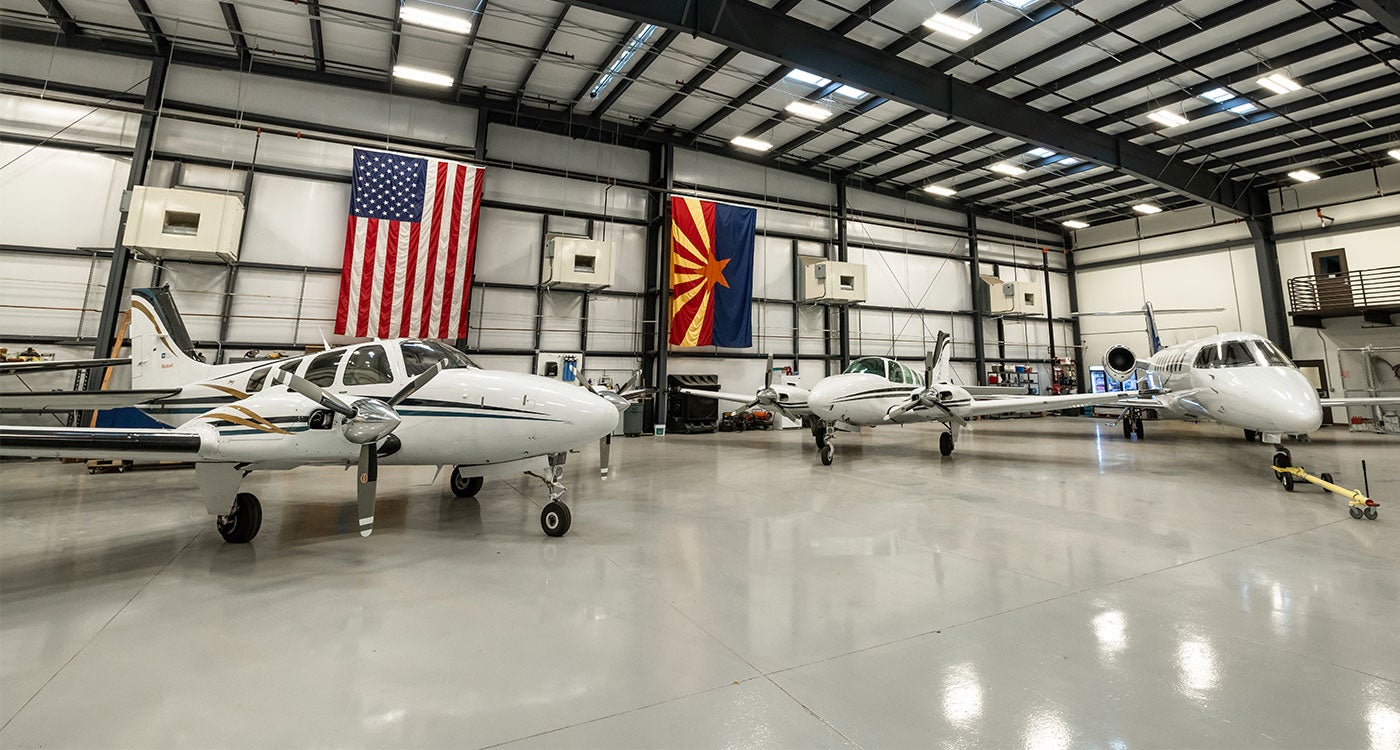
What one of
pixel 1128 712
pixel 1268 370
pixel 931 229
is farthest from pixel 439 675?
pixel 931 229

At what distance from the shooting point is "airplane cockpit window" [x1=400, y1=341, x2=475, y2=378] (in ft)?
16.4

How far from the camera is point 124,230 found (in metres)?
10.0

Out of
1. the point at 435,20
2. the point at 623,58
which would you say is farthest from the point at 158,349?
the point at 623,58

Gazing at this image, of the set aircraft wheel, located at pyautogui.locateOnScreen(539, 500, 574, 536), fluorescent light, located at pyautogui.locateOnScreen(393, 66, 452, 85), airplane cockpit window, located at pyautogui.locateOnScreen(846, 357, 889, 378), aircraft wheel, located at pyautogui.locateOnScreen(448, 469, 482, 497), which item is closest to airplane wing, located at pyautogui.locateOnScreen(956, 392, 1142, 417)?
airplane cockpit window, located at pyautogui.locateOnScreen(846, 357, 889, 378)

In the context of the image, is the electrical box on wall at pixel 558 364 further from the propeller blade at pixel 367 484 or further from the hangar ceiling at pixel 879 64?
the propeller blade at pixel 367 484

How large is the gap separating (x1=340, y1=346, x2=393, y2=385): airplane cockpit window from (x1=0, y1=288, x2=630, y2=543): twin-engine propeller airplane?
0.01 meters

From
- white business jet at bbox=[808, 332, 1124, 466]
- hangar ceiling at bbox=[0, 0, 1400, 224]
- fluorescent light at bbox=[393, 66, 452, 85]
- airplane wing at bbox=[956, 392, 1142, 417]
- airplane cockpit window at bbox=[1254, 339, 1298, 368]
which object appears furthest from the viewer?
Result: fluorescent light at bbox=[393, 66, 452, 85]

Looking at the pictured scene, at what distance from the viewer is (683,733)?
186cm

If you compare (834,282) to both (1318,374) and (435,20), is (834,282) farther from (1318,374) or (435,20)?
(1318,374)

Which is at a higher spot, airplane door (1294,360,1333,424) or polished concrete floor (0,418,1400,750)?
airplane door (1294,360,1333,424)

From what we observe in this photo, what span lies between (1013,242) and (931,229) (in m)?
5.53

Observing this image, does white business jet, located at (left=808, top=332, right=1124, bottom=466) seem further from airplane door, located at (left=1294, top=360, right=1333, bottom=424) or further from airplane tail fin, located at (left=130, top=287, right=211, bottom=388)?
airplane door, located at (left=1294, top=360, right=1333, bottom=424)

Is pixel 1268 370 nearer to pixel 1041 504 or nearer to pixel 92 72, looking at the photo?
pixel 1041 504

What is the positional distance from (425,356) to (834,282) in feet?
45.4
